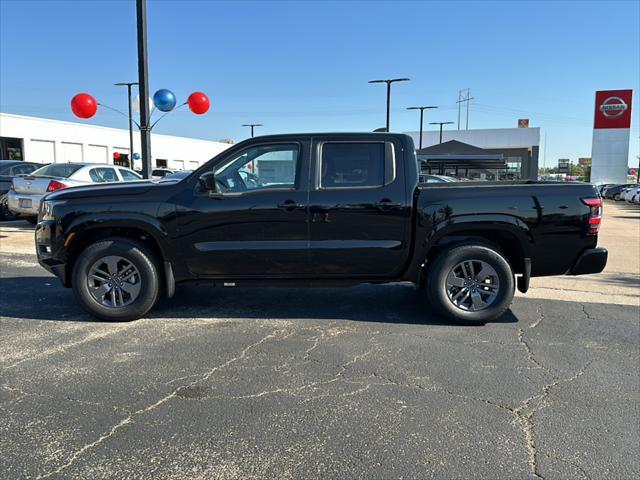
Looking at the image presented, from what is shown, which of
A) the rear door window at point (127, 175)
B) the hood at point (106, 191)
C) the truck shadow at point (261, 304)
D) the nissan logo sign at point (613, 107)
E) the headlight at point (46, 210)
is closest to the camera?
the hood at point (106, 191)

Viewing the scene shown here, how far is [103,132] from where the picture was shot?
47531 millimetres

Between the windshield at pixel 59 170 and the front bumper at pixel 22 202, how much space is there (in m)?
0.57

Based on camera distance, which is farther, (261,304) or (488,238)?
(261,304)

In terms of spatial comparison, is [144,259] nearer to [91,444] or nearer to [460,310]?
[91,444]

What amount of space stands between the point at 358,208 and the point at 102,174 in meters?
9.33

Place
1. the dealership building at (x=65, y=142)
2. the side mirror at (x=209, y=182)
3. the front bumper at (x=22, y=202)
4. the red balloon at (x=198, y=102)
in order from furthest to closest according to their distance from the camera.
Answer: the dealership building at (x=65, y=142)
the red balloon at (x=198, y=102)
the front bumper at (x=22, y=202)
the side mirror at (x=209, y=182)

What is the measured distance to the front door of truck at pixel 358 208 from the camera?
4.82 meters

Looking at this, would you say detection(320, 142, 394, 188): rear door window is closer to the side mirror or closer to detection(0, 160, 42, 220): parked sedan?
the side mirror

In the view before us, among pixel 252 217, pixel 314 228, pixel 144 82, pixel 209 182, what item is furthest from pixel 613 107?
pixel 209 182

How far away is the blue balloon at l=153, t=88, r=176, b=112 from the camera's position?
42.9ft

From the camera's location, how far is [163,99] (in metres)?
13.1

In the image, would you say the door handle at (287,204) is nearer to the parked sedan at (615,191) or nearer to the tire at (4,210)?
the tire at (4,210)

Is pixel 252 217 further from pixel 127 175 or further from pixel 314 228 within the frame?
pixel 127 175

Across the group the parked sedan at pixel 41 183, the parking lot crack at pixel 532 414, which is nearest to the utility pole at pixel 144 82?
the parked sedan at pixel 41 183
